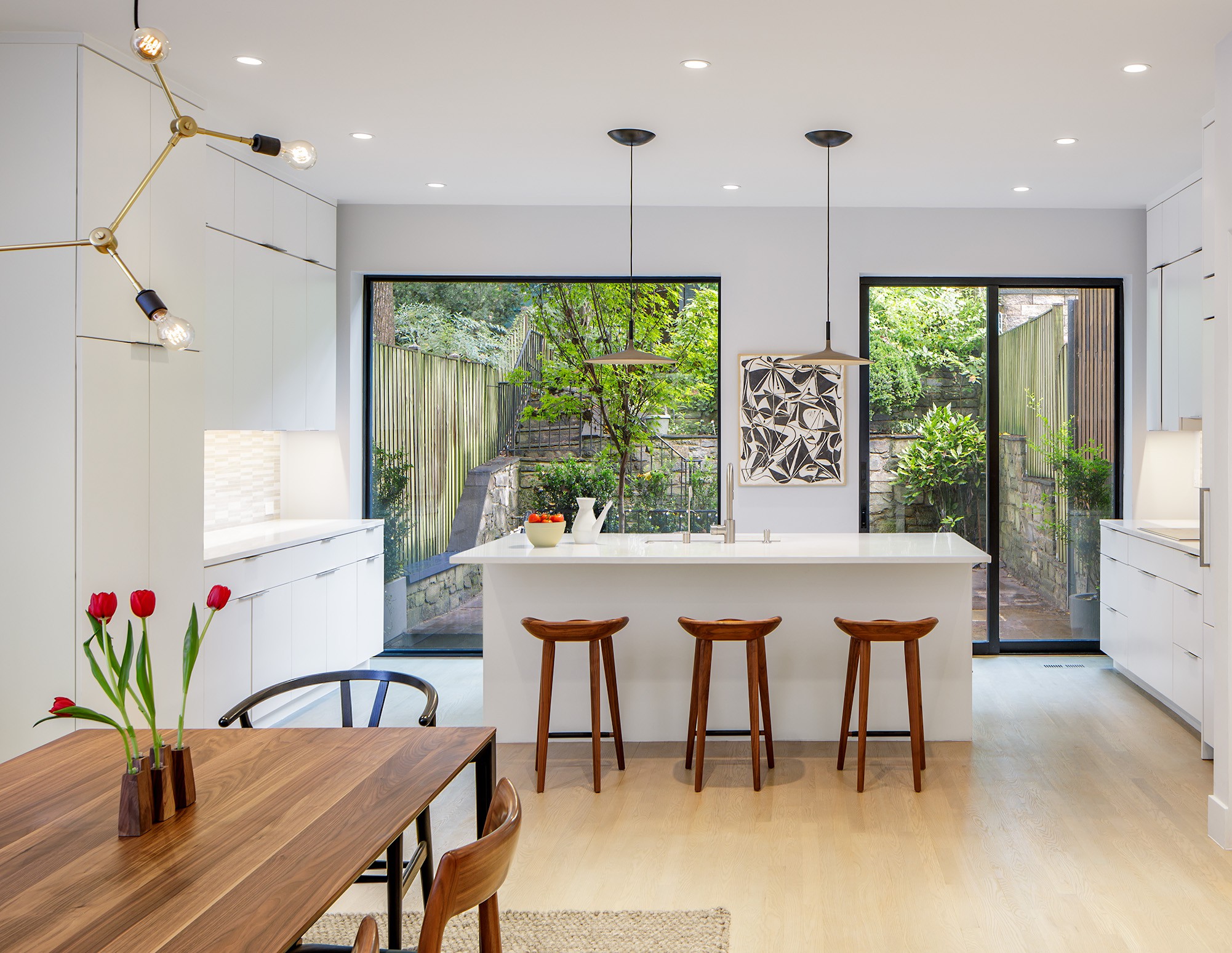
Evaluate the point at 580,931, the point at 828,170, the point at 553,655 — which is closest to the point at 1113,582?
the point at 828,170

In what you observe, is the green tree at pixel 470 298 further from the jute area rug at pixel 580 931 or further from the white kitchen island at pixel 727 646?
the jute area rug at pixel 580 931

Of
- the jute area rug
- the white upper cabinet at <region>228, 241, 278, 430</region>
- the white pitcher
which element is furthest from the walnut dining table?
the white upper cabinet at <region>228, 241, 278, 430</region>

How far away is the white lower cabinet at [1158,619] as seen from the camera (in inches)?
168

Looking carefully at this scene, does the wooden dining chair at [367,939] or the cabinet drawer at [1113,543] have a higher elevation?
the cabinet drawer at [1113,543]

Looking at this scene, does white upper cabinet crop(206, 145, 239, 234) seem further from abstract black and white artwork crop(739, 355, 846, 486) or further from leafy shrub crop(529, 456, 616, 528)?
abstract black and white artwork crop(739, 355, 846, 486)

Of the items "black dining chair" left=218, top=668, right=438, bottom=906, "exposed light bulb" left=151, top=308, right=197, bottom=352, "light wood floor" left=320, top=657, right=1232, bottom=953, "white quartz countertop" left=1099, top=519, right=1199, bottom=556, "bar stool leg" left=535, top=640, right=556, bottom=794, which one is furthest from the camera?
"white quartz countertop" left=1099, top=519, right=1199, bottom=556

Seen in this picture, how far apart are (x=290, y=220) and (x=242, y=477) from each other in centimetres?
147

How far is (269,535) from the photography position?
489 centimetres

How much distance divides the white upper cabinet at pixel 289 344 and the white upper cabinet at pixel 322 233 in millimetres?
117

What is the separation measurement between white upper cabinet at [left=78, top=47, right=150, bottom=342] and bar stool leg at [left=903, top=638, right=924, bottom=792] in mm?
3203

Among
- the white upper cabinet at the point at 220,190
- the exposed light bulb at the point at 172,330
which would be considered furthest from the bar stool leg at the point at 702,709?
the white upper cabinet at the point at 220,190

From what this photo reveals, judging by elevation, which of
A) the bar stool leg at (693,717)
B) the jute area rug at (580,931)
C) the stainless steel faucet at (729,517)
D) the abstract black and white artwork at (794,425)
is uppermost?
the abstract black and white artwork at (794,425)

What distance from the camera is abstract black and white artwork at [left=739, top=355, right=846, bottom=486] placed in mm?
5797

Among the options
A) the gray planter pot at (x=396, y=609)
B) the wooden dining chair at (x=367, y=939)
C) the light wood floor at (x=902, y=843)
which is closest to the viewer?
the wooden dining chair at (x=367, y=939)
